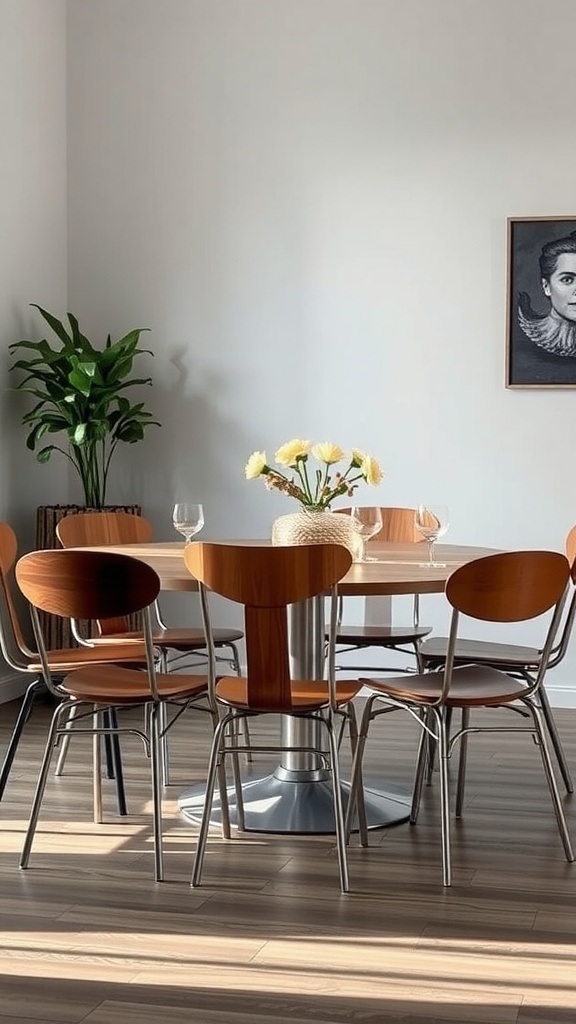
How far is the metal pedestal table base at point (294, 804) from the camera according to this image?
3.67m

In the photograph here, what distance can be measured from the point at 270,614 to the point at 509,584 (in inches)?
23.4

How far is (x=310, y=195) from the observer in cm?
581

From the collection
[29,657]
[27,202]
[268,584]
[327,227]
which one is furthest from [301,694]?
[27,202]

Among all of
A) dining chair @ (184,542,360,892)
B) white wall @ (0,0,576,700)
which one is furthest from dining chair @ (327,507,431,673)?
white wall @ (0,0,576,700)

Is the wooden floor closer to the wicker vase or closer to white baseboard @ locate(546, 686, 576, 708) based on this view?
the wicker vase

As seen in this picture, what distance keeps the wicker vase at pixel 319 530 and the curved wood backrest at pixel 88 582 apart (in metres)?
0.58

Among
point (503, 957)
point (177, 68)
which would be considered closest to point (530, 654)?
point (503, 957)

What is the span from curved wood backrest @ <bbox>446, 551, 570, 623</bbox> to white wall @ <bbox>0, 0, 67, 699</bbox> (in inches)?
119

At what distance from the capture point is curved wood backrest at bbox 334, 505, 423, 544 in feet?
15.4

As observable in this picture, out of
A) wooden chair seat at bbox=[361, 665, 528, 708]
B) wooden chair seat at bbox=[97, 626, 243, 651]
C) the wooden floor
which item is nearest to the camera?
the wooden floor

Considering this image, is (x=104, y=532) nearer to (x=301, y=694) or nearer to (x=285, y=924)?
(x=301, y=694)

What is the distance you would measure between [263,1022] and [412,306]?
12.6 ft

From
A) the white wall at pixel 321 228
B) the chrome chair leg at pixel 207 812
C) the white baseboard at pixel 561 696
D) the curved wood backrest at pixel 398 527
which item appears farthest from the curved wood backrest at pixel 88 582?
the white baseboard at pixel 561 696

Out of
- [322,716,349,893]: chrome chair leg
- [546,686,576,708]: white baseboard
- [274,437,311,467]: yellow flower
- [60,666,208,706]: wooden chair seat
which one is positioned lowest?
[546,686,576,708]: white baseboard
